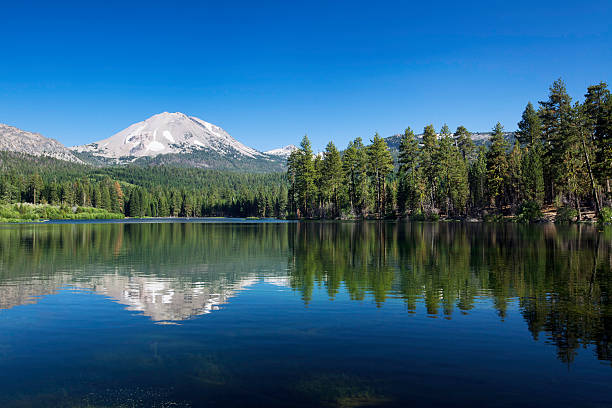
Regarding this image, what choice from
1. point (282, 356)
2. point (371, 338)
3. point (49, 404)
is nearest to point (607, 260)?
point (371, 338)

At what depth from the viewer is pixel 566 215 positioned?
7475cm

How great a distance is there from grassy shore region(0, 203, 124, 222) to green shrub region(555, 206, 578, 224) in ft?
458

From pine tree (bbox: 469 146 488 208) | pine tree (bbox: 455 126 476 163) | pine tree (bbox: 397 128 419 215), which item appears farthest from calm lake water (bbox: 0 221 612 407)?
pine tree (bbox: 455 126 476 163)

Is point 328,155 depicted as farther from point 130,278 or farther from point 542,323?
point 542,323

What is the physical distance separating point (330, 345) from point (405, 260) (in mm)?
17934

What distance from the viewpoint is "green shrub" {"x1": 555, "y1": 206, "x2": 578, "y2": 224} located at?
74.4 metres

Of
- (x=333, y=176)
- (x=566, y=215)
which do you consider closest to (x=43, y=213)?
(x=333, y=176)

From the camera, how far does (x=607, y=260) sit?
85.0ft

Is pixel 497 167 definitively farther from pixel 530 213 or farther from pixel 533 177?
pixel 530 213

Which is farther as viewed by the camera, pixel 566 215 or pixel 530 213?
pixel 530 213

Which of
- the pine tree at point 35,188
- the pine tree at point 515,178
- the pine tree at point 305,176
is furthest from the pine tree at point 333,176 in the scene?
the pine tree at point 35,188

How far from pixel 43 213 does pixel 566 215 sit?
157043 mm

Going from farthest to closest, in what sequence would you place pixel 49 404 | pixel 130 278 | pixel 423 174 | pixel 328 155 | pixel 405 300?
1. pixel 328 155
2. pixel 423 174
3. pixel 130 278
4. pixel 405 300
5. pixel 49 404

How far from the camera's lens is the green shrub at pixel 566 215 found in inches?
2931
